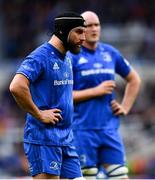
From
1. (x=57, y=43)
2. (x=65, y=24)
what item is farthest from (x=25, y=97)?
(x=65, y=24)

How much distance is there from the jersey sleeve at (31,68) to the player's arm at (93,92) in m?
1.96

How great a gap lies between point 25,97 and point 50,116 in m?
0.34

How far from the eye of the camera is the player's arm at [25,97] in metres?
7.89

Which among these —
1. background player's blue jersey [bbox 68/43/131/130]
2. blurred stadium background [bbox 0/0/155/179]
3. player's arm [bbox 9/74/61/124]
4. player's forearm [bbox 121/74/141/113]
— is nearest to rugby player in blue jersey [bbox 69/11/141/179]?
background player's blue jersey [bbox 68/43/131/130]

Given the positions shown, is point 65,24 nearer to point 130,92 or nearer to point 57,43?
point 57,43

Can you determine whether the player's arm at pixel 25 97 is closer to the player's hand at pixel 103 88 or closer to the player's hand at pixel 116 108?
the player's hand at pixel 103 88

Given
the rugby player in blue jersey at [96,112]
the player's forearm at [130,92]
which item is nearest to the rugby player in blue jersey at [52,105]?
the rugby player in blue jersey at [96,112]

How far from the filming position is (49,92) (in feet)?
26.9

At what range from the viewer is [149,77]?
2292cm

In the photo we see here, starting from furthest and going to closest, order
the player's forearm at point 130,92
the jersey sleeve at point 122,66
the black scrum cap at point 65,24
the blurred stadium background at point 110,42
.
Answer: the blurred stadium background at point 110,42, the player's forearm at point 130,92, the jersey sleeve at point 122,66, the black scrum cap at point 65,24

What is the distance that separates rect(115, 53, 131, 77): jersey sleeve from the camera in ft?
34.5

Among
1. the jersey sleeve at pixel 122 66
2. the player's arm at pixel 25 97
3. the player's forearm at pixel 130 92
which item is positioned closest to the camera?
the player's arm at pixel 25 97

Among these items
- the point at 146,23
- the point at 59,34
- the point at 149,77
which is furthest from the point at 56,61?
the point at 146,23

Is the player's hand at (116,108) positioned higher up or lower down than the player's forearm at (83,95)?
lower down
